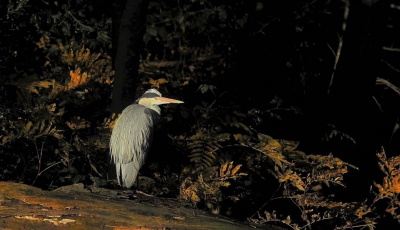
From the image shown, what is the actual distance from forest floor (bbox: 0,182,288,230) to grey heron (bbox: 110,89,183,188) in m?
1.07

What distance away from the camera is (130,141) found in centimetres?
555

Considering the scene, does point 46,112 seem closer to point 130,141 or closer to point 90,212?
point 130,141

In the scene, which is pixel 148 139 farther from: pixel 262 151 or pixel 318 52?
pixel 318 52

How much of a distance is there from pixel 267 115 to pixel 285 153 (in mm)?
1274

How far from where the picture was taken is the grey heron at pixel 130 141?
5465 millimetres

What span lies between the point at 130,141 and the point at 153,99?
0.50 meters

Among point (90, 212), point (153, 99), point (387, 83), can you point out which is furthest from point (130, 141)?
point (387, 83)

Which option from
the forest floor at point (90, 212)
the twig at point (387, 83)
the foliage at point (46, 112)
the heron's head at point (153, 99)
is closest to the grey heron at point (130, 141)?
the heron's head at point (153, 99)

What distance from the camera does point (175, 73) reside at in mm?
7484

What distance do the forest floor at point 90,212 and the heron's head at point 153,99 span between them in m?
1.55

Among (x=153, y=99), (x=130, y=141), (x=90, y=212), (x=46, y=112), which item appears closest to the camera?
(x=90, y=212)

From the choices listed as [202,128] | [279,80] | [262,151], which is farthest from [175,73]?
[262,151]

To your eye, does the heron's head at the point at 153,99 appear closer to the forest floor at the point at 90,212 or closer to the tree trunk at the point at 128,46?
the tree trunk at the point at 128,46

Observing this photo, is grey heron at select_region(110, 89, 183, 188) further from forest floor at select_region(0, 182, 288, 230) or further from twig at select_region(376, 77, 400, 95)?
twig at select_region(376, 77, 400, 95)
